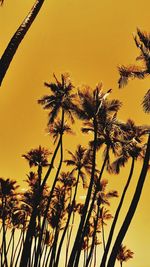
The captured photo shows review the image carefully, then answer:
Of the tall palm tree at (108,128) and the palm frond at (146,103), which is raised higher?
the tall palm tree at (108,128)

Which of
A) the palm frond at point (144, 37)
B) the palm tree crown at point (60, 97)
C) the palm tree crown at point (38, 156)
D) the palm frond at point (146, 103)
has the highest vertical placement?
the palm tree crown at point (60, 97)

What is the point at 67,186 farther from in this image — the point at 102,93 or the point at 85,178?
the point at 102,93

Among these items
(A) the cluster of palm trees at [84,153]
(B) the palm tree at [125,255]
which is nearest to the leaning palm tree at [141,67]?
(A) the cluster of palm trees at [84,153]

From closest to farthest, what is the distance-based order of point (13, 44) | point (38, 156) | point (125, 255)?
point (13, 44) → point (38, 156) → point (125, 255)

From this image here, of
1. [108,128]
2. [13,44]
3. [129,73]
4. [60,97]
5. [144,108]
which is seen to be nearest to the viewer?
[13,44]

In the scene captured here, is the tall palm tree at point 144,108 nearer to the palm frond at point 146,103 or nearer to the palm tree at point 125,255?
the palm frond at point 146,103

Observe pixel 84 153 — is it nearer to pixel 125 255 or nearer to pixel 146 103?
pixel 146 103

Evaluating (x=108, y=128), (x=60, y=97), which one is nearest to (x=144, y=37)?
(x=108, y=128)

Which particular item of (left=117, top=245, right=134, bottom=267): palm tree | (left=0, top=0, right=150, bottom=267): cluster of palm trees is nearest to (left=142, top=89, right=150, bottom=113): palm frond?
(left=0, top=0, right=150, bottom=267): cluster of palm trees

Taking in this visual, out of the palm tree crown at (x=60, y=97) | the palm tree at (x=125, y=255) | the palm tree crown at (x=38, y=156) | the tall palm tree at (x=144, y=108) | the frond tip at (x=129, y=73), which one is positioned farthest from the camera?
the palm tree at (x=125, y=255)

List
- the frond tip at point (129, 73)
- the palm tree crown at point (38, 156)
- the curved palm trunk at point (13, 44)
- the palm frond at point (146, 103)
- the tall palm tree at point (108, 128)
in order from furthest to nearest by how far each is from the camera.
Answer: the palm tree crown at point (38, 156) → the tall palm tree at point (108, 128) → the frond tip at point (129, 73) → the palm frond at point (146, 103) → the curved palm trunk at point (13, 44)

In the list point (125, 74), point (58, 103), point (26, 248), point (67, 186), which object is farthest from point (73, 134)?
point (125, 74)

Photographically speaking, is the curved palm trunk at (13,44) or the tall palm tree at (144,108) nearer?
the curved palm trunk at (13,44)

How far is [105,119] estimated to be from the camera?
2753 cm
